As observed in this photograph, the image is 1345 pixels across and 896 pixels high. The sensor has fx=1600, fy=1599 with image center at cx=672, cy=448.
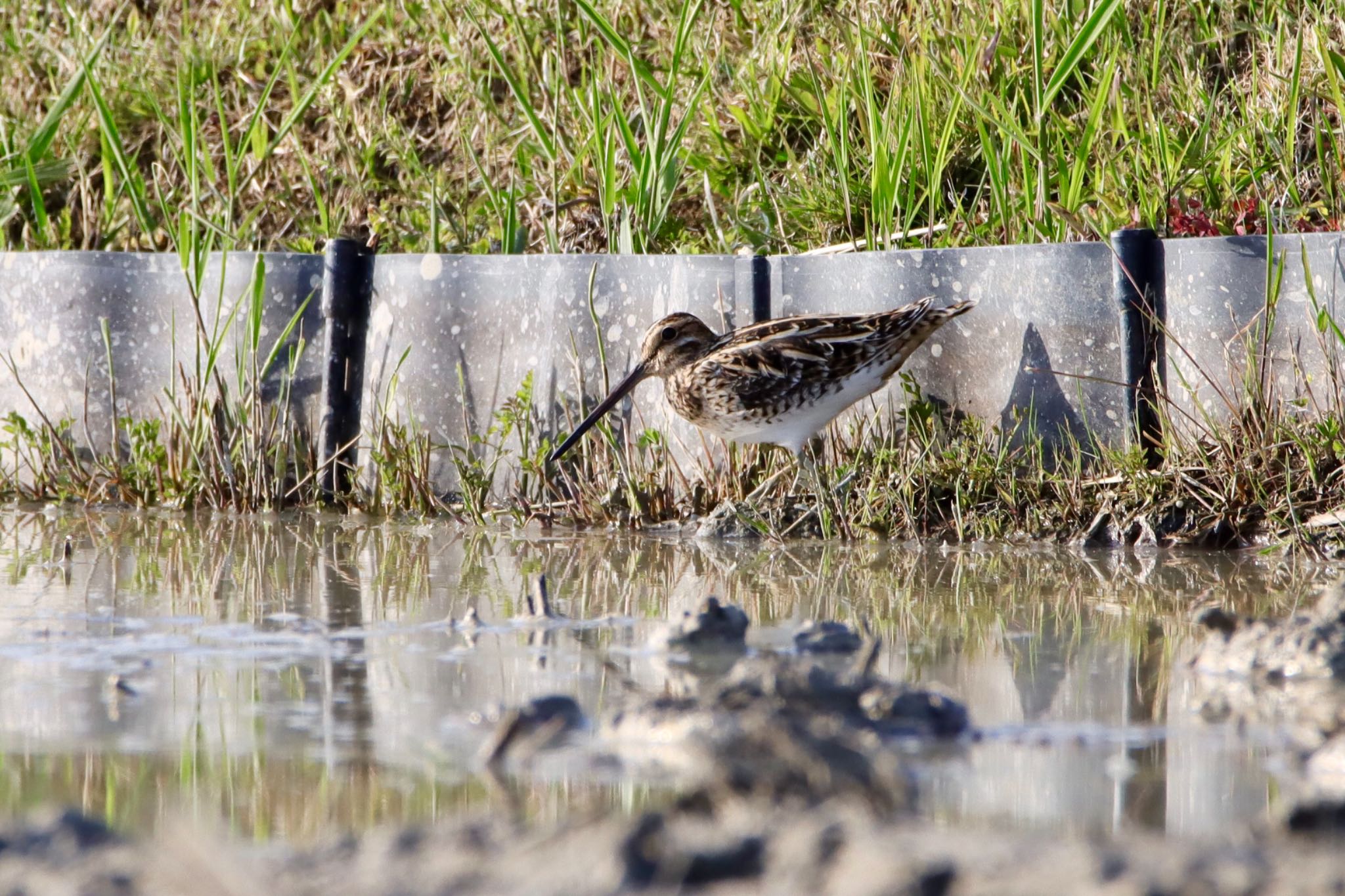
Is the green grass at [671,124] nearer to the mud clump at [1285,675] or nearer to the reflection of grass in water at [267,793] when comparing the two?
the mud clump at [1285,675]

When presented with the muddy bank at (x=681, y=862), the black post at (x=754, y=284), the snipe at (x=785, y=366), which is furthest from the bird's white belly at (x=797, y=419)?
the muddy bank at (x=681, y=862)

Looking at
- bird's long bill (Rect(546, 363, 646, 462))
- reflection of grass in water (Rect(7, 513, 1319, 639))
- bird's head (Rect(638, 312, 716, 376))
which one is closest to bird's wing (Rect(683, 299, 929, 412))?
bird's head (Rect(638, 312, 716, 376))

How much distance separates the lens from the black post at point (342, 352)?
6066mm

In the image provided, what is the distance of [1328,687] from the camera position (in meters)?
3.16

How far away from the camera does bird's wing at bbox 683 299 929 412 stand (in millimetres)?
5133

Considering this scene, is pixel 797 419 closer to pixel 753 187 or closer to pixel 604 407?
pixel 604 407

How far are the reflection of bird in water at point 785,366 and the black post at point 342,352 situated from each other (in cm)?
134

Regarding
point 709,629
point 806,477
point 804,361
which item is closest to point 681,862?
point 709,629

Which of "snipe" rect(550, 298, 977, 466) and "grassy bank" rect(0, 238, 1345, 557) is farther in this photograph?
"snipe" rect(550, 298, 977, 466)

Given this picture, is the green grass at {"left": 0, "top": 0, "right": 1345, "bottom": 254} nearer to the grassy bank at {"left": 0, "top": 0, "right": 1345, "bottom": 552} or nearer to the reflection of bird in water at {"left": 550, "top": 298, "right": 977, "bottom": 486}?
the grassy bank at {"left": 0, "top": 0, "right": 1345, "bottom": 552}

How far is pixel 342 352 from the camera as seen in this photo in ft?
20.0

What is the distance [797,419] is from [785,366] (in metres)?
0.19

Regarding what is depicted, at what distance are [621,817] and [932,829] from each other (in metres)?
0.43

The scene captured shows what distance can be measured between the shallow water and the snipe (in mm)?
427
